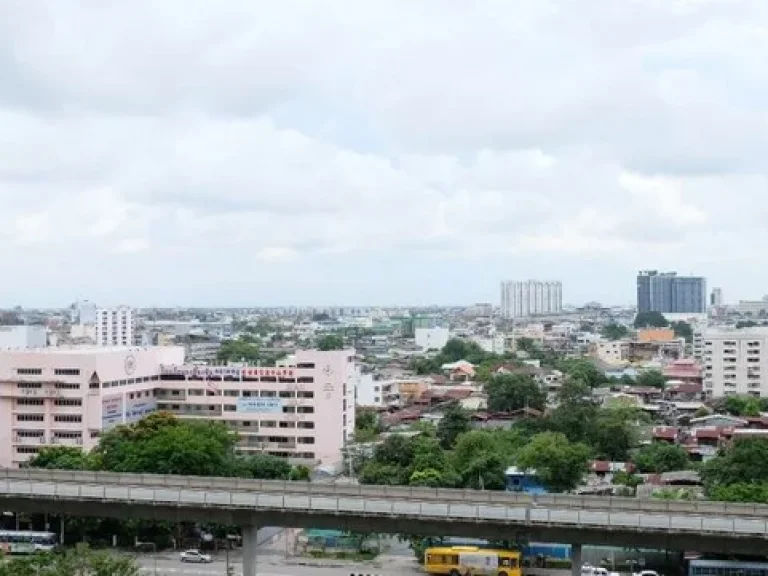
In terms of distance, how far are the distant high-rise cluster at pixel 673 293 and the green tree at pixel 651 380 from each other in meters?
95.1

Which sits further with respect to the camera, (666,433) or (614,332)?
(614,332)

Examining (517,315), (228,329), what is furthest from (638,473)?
(517,315)

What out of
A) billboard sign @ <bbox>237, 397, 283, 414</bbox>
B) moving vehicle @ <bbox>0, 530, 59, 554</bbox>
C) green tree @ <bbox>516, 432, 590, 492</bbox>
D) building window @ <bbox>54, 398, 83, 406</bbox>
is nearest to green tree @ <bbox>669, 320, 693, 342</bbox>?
billboard sign @ <bbox>237, 397, 283, 414</bbox>

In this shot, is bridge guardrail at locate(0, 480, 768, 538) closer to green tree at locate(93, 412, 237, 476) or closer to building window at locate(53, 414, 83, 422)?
green tree at locate(93, 412, 237, 476)

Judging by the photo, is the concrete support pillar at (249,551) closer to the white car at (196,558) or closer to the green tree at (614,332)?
the white car at (196,558)

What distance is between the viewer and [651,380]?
64.2 m

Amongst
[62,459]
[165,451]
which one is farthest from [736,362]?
[62,459]

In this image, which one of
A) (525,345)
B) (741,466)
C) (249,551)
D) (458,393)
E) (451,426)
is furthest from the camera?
(525,345)

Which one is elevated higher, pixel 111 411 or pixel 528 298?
pixel 528 298

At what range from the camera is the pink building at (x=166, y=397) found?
35.4 meters

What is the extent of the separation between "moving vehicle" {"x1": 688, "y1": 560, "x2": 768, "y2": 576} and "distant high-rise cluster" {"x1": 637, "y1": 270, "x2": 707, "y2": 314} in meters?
139

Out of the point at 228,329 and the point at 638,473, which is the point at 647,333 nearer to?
the point at 228,329

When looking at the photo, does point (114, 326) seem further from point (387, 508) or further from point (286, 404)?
point (387, 508)

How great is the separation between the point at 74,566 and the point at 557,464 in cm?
1728
